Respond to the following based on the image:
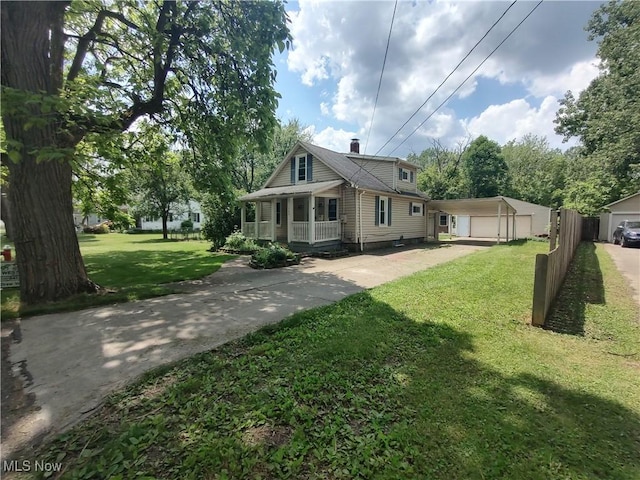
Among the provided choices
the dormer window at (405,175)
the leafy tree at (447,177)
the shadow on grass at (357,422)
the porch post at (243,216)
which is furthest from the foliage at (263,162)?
the shadow on grass at (357,422)

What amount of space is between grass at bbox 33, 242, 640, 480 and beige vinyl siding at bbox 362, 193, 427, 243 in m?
11.4

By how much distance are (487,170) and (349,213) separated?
85.9 ft

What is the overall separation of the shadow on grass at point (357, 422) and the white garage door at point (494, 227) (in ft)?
97.4

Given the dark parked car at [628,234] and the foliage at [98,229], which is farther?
the foliage at [98,229]

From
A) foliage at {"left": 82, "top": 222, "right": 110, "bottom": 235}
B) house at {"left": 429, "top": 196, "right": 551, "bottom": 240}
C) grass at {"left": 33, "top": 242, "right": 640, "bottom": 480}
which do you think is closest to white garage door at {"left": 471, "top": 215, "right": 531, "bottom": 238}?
house at {"left": 429, "top": 196, "right": 551, "bottom": 240}

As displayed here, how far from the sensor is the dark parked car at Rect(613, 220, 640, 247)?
666 inches

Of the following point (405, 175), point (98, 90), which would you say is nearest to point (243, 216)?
point (405, 175)

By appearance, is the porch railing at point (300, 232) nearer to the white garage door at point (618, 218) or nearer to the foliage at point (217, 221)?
the foliage at point (217, 221)

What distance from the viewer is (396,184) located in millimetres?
19016

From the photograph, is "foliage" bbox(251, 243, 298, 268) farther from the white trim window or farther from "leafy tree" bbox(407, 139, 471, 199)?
"leafy tree" bbox(407, 139, 471, 199)

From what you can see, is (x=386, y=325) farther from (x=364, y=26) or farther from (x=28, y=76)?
(x=364, y=26)

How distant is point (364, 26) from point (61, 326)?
1093 centimetres

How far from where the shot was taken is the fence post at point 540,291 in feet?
15.5

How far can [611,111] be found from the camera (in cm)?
1816
